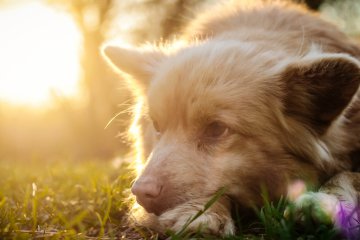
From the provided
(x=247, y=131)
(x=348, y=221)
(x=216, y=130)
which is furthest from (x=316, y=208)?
(x=216, y=130)

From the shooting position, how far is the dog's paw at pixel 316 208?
2.70 metres

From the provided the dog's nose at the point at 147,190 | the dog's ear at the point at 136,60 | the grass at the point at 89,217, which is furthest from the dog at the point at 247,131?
the dog's ear at the point at 136,60

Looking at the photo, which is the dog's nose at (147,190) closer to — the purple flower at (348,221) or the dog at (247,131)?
the dog at (247,131)

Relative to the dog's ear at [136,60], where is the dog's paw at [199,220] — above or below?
below

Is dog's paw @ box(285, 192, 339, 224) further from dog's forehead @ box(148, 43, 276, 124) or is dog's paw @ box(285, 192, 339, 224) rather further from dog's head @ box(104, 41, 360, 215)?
dog's forehead @ box(148, 43, 276, 124)

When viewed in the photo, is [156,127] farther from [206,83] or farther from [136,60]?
[136,60]

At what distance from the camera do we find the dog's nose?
3.06 meters

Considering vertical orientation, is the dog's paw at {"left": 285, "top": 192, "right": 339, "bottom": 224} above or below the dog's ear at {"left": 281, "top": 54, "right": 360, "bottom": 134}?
below

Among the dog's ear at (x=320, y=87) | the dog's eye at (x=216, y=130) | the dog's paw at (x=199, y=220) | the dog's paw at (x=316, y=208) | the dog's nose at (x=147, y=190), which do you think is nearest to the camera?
the dog's paw at (x=316, y=208)

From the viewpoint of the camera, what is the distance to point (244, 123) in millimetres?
3426

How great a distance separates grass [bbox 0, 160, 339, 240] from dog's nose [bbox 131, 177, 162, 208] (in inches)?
7.3

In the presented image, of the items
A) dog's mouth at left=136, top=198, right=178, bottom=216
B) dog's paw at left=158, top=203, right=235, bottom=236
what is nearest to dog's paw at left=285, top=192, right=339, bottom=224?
dog's paw at left=158, top=203, right=235, bottom=236

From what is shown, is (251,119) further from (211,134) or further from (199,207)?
(199,207)

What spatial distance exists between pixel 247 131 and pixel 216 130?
0.22 metres
